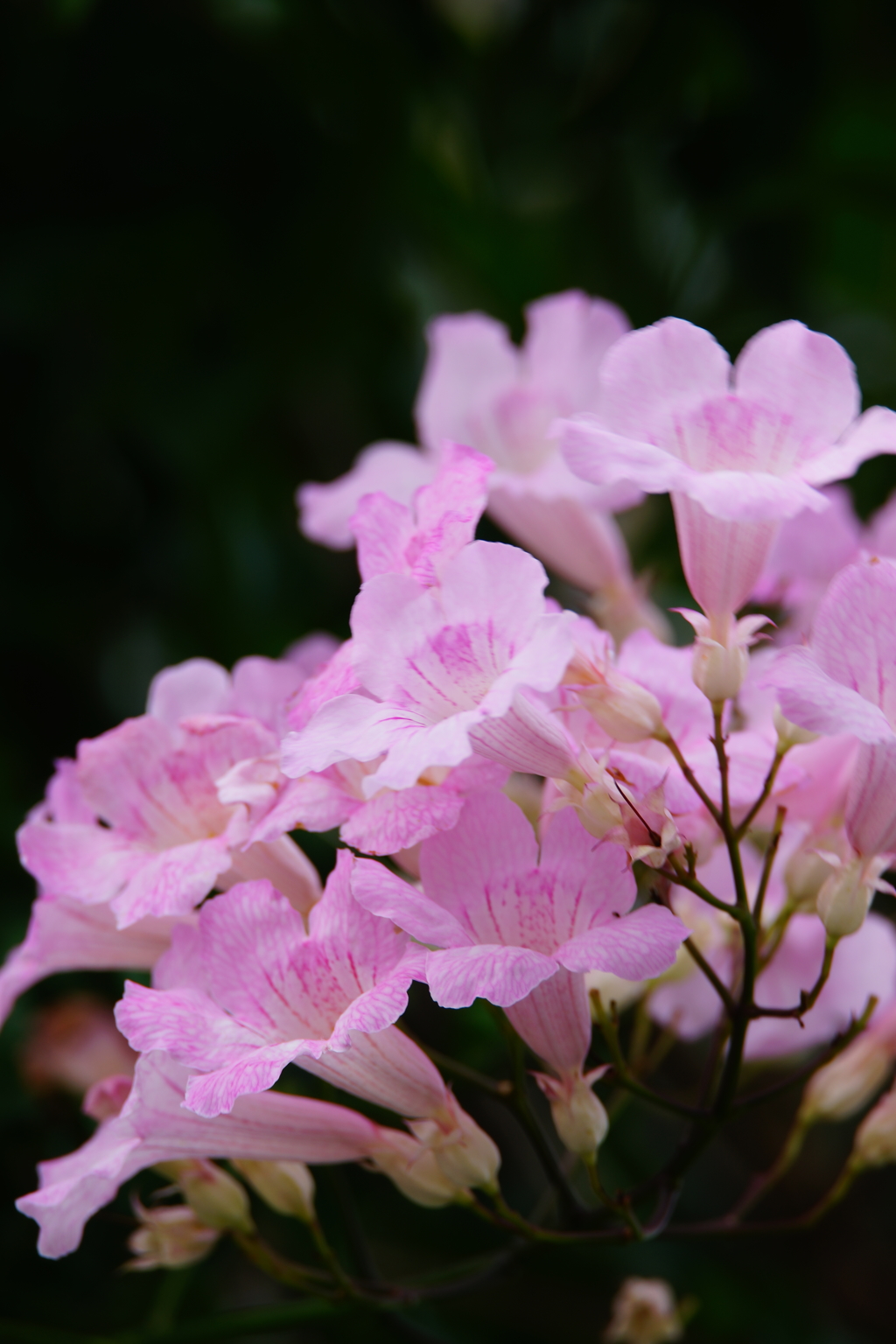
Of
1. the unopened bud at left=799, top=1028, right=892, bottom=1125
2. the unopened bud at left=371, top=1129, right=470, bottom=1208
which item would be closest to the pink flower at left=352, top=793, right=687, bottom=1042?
the unopened bud at left=371, top=1129, right=470, bottom=1208

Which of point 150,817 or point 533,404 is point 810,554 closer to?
point 533,404

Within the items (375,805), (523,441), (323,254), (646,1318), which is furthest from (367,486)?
(323,254)

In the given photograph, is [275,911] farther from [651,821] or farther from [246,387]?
[246,387]

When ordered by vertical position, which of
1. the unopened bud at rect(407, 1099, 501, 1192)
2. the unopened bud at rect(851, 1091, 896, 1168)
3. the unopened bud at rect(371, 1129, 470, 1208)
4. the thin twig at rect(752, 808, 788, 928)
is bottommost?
the unopened bud at rect(371, 1129, 470, 1208)

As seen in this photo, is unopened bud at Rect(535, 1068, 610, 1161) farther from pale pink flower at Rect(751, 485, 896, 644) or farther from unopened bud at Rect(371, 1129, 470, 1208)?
pale pink flower at Rect(751, 485, 896, 644)

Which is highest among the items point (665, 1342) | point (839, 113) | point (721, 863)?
point (839, 113)

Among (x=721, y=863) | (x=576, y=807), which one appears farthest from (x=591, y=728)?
(x=721, y=863)
